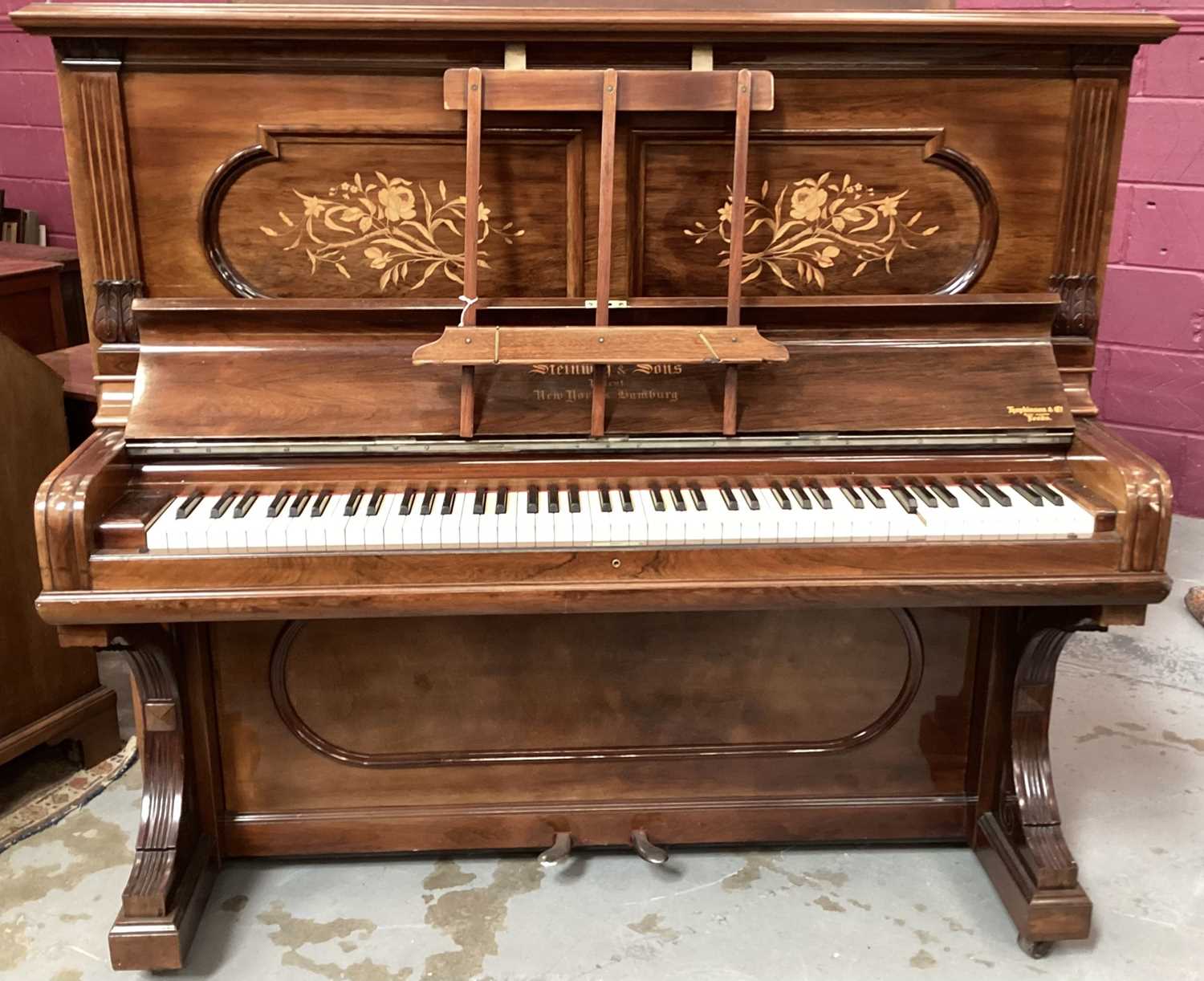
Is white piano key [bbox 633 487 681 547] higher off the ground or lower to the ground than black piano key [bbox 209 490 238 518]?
lower

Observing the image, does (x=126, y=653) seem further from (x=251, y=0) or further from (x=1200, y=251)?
(x=1200, y=251)

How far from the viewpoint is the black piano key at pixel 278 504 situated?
6.03 ft

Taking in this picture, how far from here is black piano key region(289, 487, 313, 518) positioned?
1847 mm

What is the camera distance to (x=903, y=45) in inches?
77.8

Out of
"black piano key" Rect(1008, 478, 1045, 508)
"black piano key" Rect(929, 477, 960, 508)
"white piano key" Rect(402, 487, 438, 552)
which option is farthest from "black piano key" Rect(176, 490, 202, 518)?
"black piano key" Rect(1008, 478, 1045, 508)

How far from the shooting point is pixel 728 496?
6.31 feet

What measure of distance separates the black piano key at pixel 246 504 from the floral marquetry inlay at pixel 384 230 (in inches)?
16.9

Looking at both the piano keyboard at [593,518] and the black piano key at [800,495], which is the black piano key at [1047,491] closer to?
the piano keyboard at [593,518]

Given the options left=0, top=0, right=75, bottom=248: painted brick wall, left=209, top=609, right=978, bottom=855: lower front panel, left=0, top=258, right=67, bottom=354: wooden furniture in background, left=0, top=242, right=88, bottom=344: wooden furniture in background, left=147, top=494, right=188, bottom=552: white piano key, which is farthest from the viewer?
left=0, top=0, right=75, bottom=248: painted brick wall

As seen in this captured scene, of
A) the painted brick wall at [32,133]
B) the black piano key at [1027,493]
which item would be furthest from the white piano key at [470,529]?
the painted brick wall at [32,133]

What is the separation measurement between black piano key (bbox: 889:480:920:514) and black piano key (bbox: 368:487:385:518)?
83cm

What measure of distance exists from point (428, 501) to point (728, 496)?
51 cm

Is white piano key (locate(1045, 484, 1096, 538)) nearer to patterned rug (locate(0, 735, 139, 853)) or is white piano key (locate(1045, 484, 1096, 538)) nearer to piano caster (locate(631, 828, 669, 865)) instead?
piano caster (locate(631, 828, 669, 865))

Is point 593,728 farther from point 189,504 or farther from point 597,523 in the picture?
point 189,504
